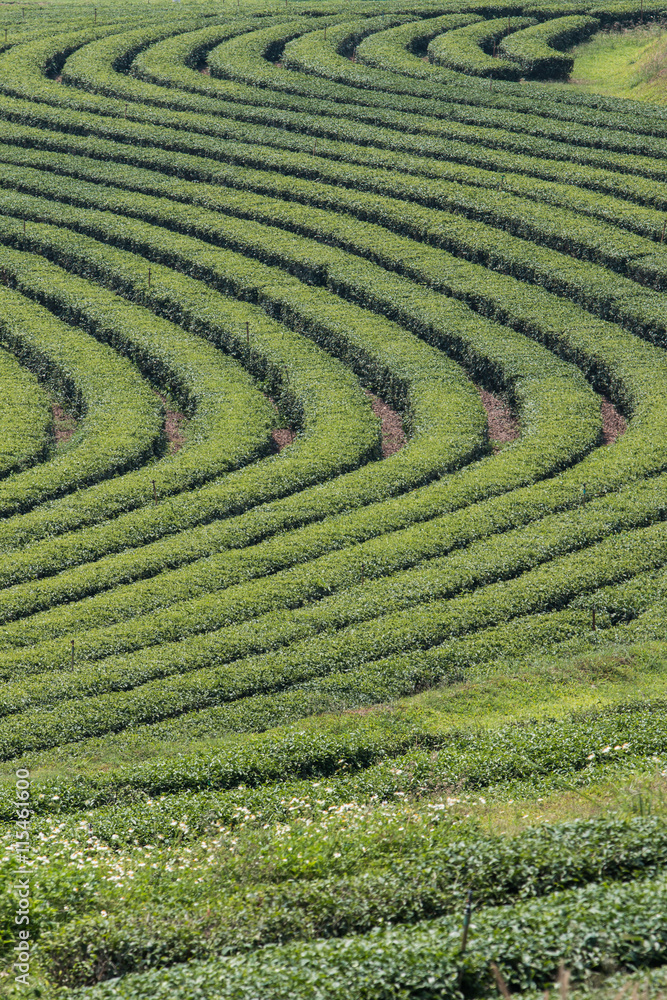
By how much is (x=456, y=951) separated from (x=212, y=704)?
42.3ft

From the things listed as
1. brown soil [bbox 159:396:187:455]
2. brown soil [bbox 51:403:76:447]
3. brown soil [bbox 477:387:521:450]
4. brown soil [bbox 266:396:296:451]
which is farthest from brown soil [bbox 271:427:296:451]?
brown soil [bbox 51:403:76:447]

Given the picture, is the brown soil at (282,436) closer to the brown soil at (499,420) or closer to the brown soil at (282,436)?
the brown soil at (282,436)

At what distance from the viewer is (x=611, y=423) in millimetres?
43812

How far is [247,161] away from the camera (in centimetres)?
6775

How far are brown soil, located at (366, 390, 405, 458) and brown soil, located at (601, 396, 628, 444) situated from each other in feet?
26.9

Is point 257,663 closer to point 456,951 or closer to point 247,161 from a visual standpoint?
point 456,951

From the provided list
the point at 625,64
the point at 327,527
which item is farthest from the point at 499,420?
the point at 625,64

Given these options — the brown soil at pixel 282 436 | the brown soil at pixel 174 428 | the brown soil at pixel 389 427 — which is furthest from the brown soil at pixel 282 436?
the brown soil at pixel 174 428

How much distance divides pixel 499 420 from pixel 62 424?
19.0 metres

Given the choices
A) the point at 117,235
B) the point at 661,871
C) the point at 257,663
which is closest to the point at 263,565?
the point at 257,663

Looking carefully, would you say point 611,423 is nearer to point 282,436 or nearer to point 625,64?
point 282,436

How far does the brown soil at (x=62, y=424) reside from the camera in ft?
151

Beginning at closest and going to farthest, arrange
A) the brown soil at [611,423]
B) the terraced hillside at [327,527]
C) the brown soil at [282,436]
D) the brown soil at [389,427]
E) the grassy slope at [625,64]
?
the terraced hillside at [327,527]
the brown soil at [611,423]
the brown soil at [389,427]
the brown soil at [282,436]
the grassy slope at [625,64]

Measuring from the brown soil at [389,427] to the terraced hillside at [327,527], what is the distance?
20 centimetres
